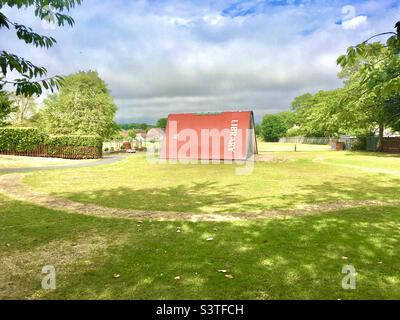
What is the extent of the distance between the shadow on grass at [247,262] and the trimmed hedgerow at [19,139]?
27.6 m

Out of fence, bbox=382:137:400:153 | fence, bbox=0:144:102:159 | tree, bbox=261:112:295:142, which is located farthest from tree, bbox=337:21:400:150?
tree, bbox=261:112:295:142

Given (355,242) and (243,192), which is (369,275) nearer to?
(355,242)

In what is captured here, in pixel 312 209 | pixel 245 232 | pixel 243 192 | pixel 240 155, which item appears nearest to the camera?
pixel 245 232

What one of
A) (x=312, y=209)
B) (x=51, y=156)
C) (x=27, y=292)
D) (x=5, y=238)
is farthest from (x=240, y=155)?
(x=27, y=292)

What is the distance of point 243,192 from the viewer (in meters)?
11.8

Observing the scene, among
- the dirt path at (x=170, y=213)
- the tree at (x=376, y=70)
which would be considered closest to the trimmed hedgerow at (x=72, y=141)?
the dirt path at (x=170, y=213)

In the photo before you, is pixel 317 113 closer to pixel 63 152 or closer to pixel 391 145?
pixel 391 145

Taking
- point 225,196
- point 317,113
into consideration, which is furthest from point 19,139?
point 317,113

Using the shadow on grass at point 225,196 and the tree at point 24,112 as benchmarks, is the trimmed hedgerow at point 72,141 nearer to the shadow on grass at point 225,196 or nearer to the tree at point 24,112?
the shadow on grass at point 225,196

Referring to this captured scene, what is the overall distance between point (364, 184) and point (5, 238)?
13.5m

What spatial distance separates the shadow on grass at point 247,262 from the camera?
14.1 feet

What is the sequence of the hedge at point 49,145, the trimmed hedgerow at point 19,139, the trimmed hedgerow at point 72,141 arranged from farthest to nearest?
1. the trimmed hedgerow at point 72,141
2. the hedge at point 49,145
3. the trimmed hedgerow at point 19,139

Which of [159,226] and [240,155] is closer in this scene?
[159,226]

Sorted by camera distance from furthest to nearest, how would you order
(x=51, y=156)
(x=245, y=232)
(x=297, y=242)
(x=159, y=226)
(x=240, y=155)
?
1. (x=51, y=156)
2. (x=240, y=155)
3. (x=159, y=226)
4. (x=245, y=232)
5. (x=297, y=242)
